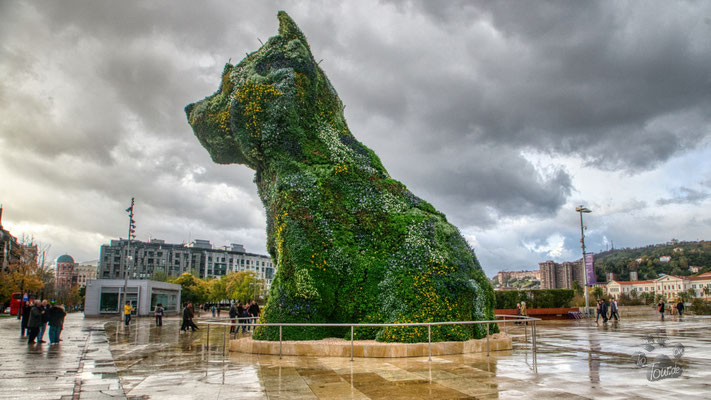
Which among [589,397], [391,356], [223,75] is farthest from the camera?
[223,75]

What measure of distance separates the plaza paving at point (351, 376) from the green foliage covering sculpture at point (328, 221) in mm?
1872

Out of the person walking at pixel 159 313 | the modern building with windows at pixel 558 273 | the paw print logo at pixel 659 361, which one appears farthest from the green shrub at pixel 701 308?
the modern building with windows at pixel 558 273

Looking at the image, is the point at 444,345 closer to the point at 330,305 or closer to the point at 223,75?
the point at 330,305

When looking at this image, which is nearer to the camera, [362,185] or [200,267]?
[362,185]

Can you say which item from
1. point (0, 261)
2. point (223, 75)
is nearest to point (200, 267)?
point (0, 261)

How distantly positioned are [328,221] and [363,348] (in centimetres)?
411

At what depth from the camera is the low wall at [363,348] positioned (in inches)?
470

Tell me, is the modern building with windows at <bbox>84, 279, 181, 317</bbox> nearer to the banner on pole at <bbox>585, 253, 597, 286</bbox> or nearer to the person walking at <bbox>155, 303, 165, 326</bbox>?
the person walking at <bbox>155, 303, 165, 326</bbox>

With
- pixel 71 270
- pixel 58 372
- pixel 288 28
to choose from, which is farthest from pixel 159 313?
pixel 71 270

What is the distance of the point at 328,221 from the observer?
1446cm

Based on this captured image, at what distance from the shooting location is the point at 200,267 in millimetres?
139375

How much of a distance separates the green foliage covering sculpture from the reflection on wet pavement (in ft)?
6.08

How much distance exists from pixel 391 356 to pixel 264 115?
8680 mm

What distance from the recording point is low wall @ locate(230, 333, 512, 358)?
11.9 meters
